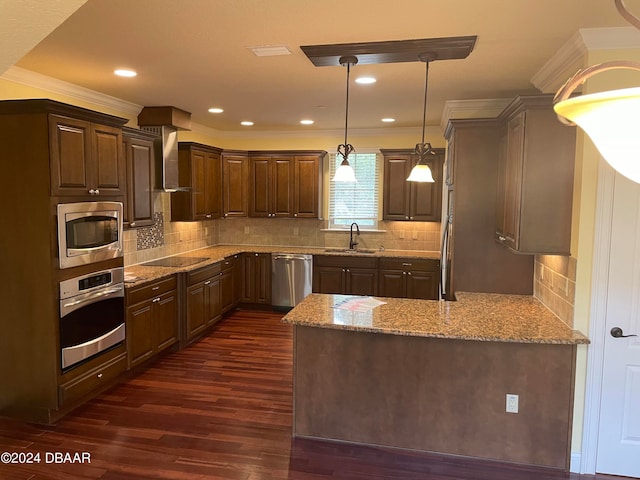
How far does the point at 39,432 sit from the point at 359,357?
2.38m

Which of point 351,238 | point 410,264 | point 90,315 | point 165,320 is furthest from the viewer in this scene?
point 351,238

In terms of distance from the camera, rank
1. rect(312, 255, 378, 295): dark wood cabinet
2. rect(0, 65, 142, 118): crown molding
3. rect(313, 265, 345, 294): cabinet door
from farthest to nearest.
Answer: rect(313, 265, 345, 294): cabinet door
rect(312, 255, 378, 295): dark wood cabinet
rect(0, 65, 142, 118): crown molding

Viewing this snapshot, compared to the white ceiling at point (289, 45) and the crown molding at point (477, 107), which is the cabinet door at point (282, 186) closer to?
the white ceiling at point (289, 45)

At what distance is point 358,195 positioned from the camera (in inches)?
273

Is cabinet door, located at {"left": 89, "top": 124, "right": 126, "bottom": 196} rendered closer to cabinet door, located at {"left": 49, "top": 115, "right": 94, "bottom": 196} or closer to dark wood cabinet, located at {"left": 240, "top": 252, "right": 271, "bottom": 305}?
cabinet door, located at {"left": 49, "top": 115, "right": 94, "bottom": 196}

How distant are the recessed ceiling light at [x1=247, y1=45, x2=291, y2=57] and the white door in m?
2.22

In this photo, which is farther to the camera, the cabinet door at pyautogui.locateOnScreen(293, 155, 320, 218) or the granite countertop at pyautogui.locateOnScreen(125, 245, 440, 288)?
the cabinet door at pyautogui.locateOnScreen(293, 155, 320, 218)

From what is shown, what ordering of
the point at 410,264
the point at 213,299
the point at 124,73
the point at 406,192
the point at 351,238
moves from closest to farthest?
the point at 124,73, the point at 213,299, the point at 410,264, the point at 406,192, the point at 351,238

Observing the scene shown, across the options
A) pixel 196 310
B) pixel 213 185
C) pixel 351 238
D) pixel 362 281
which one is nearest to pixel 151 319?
pixel 196 310

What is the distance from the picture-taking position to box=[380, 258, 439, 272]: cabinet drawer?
19.7 ft

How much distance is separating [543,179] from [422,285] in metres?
3.24

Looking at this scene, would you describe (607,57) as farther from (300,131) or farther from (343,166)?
(300,131)

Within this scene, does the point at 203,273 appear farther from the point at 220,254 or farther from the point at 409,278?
the point at 409,278

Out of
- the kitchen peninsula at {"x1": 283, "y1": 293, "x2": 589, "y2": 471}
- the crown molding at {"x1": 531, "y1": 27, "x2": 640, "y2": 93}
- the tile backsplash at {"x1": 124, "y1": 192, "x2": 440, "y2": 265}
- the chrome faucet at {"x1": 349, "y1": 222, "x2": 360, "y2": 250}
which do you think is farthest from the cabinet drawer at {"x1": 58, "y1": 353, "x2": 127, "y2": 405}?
the crown molding at {"x1": 531, "y1": 27, "x2": 640, "y2": 93}
